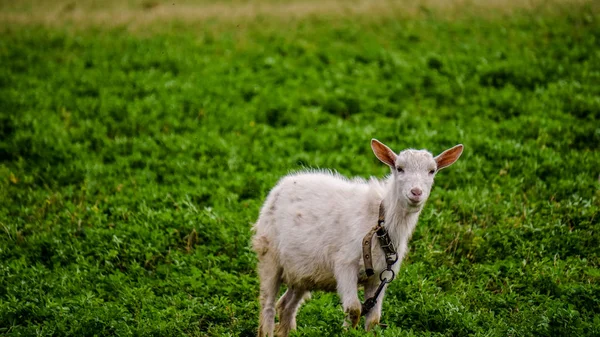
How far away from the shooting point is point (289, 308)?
24.1ft

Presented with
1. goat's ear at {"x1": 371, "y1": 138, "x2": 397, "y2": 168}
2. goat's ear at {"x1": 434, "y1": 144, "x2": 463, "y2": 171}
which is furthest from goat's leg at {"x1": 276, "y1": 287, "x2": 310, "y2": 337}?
goat's ear at {"x1": 434, "y1": 144, "x2": 463, "y2": 171}

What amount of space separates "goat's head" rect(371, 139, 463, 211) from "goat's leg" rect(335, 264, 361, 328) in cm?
87

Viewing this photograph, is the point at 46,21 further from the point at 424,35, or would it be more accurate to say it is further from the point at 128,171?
the point at 424,35

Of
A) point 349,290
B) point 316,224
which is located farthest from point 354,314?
point 316,224

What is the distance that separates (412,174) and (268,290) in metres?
2.15

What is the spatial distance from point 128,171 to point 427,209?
501 cm

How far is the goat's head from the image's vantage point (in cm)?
627

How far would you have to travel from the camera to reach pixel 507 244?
8711mm

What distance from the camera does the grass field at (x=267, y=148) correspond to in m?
7.71

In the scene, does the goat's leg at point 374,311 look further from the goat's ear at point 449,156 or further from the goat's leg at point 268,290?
the goat's ear at point 449,156

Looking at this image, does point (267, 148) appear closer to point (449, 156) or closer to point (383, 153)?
point (383, 153)

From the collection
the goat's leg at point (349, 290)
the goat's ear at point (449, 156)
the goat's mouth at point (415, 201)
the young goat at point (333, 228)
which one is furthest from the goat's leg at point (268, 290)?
the goat's ear at point (449, 156)

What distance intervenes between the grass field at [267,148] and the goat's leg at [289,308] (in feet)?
0.92

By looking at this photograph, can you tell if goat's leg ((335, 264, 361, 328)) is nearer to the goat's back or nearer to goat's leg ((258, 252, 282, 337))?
the goat's back
